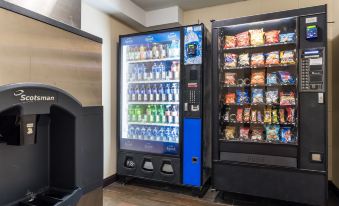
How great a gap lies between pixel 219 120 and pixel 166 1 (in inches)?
71.9

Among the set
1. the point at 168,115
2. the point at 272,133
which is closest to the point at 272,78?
the point at 272,133

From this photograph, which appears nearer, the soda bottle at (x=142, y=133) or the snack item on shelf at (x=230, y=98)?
the snack item on shelf at (x=230, y=98)

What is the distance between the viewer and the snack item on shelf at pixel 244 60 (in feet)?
8.10

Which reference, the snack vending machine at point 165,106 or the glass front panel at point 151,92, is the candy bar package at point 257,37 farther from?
the glass front panel at point 151,92

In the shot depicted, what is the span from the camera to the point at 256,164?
225cm

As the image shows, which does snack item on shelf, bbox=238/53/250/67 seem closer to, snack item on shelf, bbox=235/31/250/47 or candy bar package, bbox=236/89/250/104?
Result: snack item on shelf, bbox=235/31/250/47

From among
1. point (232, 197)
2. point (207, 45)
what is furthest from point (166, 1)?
point (232, 197)

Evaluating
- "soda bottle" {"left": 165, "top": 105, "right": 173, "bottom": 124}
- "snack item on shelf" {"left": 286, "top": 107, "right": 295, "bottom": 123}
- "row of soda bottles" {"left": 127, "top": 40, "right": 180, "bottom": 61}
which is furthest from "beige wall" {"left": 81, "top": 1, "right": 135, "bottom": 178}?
"snack item on shelf" {"left": 286, "top": 107, "right": 295, "bottom": 123}

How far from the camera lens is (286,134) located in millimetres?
2309

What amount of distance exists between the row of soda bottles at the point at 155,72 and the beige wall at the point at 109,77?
0.26 metres

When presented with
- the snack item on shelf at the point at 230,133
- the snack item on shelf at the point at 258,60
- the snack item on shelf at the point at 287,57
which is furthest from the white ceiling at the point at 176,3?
the snack item on shelf at the point at 230,133

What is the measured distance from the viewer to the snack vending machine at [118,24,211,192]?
102 inches

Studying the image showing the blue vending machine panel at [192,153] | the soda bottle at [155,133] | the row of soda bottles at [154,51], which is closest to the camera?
the blue vending machine panel at [192,153]

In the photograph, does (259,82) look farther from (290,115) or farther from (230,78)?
(290,115)
